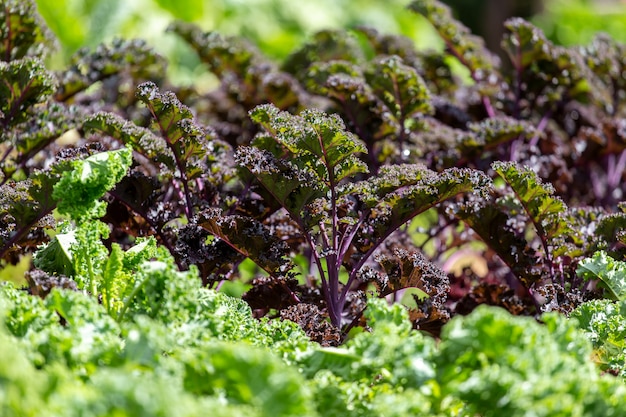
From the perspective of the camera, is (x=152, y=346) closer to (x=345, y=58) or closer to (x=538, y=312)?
(x=538, y=312)

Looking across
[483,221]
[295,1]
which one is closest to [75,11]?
[295,1]

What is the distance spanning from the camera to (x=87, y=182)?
2.18 meters

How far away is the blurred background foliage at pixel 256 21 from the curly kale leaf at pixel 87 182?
3.50 m

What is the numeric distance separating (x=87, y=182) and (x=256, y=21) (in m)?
7.08

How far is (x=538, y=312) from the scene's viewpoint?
285cm

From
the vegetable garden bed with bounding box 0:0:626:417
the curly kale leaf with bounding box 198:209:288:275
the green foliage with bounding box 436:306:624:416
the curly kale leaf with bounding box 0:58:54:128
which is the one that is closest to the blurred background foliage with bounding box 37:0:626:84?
the vegetable garden bed with bounding box 0:0:626:417

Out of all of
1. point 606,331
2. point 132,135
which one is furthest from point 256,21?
point 606,331

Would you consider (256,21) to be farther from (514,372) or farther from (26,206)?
(514,372)

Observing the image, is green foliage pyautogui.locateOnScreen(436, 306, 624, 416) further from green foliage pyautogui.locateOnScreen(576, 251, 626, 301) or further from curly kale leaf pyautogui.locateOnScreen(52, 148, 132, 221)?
curly kale leaf pyautogui.locateOnScreen(52, 148, 132, 221)

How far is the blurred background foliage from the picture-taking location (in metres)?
6.64

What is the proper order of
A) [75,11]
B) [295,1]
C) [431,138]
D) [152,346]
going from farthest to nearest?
[295,1]
[75,11]
[431,138]
[152,346]

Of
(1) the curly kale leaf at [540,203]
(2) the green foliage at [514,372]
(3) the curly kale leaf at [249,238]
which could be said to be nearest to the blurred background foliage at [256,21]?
(1) the curly kale leaf at [540,203]

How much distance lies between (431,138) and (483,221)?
852 mm

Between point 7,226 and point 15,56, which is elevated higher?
point 15,56
